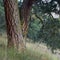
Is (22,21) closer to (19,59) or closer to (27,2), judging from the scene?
(27,2)

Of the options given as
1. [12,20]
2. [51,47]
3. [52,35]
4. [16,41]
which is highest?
[12,20]

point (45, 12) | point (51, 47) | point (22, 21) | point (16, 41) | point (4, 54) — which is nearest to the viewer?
point (4, 54)

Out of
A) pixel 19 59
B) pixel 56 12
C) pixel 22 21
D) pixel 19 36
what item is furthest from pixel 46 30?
pixel 19 59

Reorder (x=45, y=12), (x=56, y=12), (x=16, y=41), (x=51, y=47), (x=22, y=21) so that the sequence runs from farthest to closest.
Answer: (x=51, y=47)
(x=45, y=12)
(x=56, y=12)
(x=22, y=21)
(x=16, y=41)

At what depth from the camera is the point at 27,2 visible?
43.3ft

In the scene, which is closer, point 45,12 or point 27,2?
point 27,2

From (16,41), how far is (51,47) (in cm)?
954

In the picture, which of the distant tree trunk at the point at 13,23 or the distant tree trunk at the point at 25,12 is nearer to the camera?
the distant tree trunk at the point at 13,23

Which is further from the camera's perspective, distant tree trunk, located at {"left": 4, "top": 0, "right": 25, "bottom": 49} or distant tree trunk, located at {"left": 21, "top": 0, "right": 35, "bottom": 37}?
distant tree trunk, located at {"left": 21, "top": 0, "right": 35, "bottom": 37}

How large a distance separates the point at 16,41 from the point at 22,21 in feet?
12.1

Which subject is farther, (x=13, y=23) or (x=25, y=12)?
(x=25, y=12)

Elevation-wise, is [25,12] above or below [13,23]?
below

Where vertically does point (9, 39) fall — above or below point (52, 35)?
above

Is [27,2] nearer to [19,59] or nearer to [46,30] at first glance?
[46,30]
